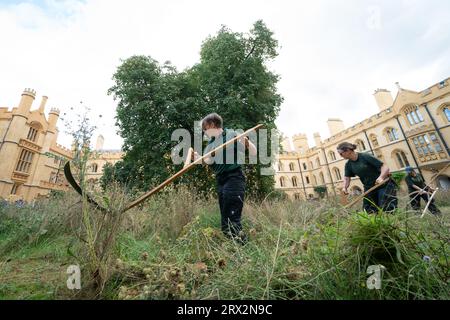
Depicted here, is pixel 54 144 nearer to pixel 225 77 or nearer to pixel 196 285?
pixel 225 77

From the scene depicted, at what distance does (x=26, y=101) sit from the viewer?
23672mm

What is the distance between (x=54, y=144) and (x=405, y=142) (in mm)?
46114

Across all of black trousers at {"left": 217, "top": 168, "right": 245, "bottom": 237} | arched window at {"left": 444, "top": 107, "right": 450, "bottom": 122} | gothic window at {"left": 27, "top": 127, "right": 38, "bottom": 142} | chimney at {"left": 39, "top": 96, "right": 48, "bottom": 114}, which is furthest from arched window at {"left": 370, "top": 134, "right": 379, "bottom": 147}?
gothic window at {"left": 27, "top": 127, "right": 38, "bottom": 142}

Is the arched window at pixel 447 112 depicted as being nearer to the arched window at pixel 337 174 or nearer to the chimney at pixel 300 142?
the arched window at pixel 337 174

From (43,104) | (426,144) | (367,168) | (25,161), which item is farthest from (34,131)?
(426,144)

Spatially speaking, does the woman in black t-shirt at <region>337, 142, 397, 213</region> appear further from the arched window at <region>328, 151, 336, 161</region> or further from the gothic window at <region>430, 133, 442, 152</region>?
the arched window at <region>328, 151, 336, 161</region>

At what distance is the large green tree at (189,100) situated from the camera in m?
11.4

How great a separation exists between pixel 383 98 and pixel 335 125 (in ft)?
26.8

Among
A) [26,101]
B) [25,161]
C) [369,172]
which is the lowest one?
[369,172]

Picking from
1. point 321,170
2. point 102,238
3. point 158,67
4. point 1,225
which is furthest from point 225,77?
point 321,170

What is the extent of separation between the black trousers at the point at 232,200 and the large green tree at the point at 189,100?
306 inches

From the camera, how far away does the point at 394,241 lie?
119cm

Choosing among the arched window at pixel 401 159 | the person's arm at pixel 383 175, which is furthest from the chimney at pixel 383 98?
the person's arm at pixel 383 175

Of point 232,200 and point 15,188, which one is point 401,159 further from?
point 15,188
